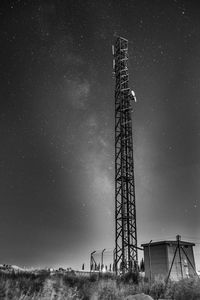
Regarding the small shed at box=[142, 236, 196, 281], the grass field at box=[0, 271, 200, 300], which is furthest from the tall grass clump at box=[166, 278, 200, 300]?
the small shed at box=[142, 236, 196, 281]

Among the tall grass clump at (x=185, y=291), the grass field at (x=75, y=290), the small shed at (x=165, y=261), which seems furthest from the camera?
the small shed at (x=165, y=261)

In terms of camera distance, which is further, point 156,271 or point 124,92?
point 124,92

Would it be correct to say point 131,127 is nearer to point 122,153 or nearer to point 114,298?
point 122,153

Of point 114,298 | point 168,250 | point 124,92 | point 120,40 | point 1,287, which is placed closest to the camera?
point 1,287

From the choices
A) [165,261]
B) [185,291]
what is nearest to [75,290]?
[185,291]

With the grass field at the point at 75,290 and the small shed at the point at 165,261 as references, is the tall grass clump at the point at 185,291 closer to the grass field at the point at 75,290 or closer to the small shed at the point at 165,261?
the grass field at the point at 75,290

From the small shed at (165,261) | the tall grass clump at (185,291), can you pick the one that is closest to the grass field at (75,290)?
the tall grass clump at (185,291)

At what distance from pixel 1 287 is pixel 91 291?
3647 millimetres

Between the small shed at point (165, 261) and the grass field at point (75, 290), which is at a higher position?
the small shed at point (165, 261)

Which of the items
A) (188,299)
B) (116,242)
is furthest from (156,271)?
(188,299)

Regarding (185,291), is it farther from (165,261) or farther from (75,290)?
(165,261)

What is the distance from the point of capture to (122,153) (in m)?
29.5

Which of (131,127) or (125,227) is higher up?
(131,127)

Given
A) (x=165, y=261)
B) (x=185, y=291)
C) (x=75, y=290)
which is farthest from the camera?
(x=165, y=261)
